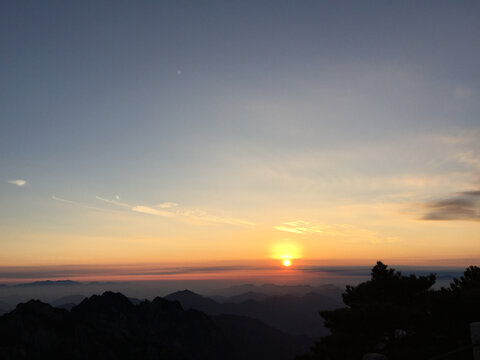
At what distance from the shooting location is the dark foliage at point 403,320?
21.0 m

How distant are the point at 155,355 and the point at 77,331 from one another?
3864 centimetres

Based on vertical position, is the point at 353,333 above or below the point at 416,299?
below

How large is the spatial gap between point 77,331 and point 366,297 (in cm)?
17411

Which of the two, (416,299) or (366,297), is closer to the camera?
(416,299)

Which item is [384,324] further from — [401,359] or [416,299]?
[416,299]

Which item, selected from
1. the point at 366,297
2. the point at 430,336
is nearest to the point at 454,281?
the point at 366,297

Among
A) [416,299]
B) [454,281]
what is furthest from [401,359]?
[454,281]

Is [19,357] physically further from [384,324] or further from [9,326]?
[384,324]

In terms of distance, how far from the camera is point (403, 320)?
74.7 ft

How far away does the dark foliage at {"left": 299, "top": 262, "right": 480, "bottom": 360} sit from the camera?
20984 mm

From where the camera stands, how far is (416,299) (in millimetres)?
27219

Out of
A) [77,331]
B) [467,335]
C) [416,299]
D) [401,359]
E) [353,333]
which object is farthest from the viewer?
[77,331]

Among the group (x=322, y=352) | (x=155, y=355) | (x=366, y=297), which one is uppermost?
(x=366, y=297)

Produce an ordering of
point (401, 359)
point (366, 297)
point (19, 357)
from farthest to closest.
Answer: point (19, 357), point (366, 297), point (401, 359)
